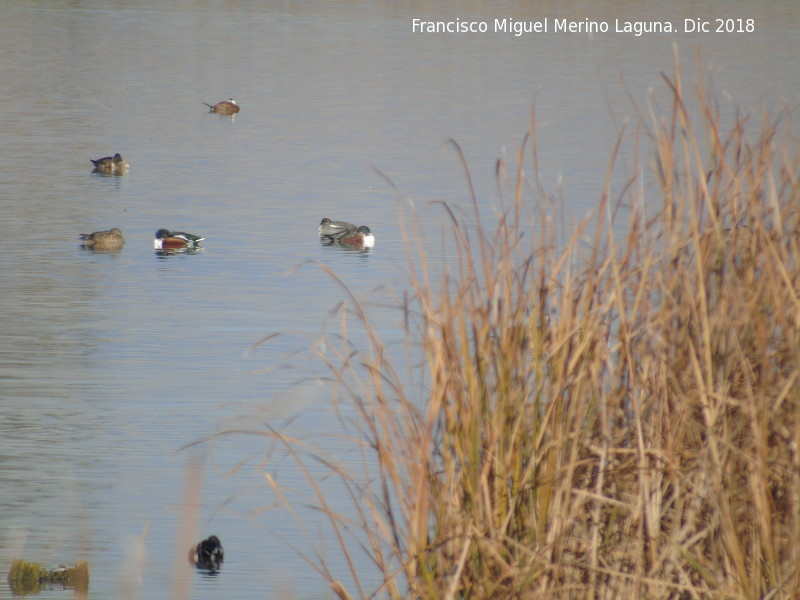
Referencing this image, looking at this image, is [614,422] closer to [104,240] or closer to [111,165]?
[104,240]

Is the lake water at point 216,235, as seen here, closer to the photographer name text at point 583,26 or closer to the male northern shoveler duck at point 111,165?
the male northern shoveler duck at point 111,165

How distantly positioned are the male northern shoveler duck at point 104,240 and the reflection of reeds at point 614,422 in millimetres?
8774

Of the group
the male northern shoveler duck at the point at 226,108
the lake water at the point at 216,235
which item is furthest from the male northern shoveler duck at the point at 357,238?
the male northern shoveler duck at the point at 226,108

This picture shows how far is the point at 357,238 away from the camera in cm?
1284

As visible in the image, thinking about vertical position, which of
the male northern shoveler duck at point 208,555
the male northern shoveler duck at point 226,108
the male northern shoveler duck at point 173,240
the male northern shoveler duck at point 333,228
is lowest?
the male northern shoveler duck at point 208,555

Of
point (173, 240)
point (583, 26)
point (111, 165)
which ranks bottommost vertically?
point (173, 240)

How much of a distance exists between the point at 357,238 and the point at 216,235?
1.47 meters

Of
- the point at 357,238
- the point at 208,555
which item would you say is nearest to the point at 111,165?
the point at 357,238

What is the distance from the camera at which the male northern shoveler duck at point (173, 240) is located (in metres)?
12.5

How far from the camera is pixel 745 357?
12.2ft

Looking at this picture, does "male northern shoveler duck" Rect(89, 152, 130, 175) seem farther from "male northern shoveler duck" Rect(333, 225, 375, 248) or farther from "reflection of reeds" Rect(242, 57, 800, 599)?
"reflection of reeds" Rect(242, 57, 800, 599)

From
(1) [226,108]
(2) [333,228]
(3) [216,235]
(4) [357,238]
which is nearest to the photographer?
(4) [357,238]

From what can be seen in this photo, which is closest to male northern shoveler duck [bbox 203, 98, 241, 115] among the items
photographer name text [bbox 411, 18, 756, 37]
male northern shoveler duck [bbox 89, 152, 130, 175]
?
male northern shoveler duck [bbox 89, 152, 130, 175]

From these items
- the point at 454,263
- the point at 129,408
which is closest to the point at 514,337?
the point at 129,408
